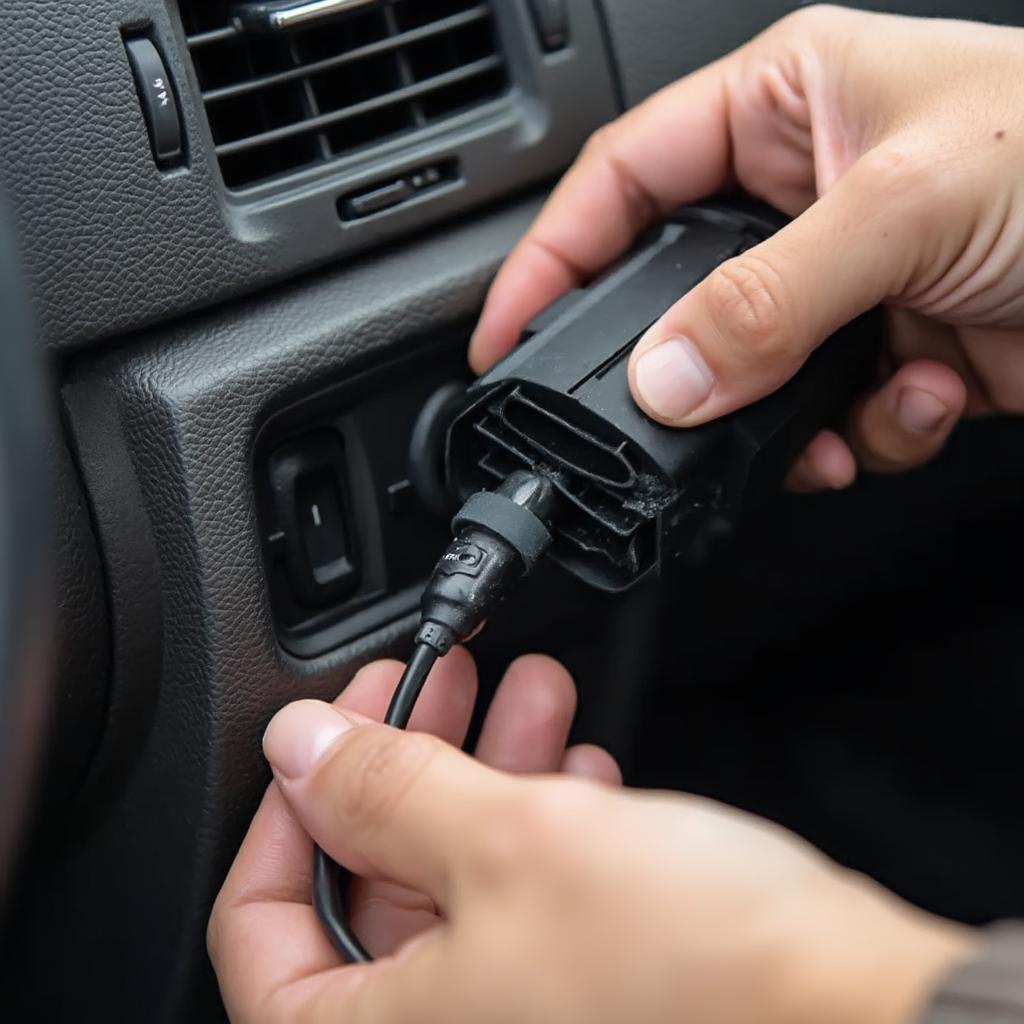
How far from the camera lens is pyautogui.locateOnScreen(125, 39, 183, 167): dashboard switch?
0.69m

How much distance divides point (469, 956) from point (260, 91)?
52 cm

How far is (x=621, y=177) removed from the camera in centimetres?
88

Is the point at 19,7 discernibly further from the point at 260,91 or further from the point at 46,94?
the point at 260,91

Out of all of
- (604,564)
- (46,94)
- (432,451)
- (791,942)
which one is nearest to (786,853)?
(791,942)

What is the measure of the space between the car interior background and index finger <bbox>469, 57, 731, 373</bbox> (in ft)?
0.08

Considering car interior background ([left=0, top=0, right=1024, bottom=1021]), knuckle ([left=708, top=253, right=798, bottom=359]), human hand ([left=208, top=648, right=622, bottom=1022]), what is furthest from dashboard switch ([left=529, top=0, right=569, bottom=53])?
human hand ([left=208, top=648, right=622, bottom=1022])

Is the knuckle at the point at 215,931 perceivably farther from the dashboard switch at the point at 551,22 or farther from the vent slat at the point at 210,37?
the dashboard switch at the point at 551,22

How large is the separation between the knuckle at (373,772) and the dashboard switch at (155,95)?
351 millimetres

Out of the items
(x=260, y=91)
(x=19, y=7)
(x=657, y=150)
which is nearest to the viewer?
(x=19, y=7)

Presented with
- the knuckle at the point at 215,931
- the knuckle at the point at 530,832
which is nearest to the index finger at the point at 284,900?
the knuckle at the point at 215,931

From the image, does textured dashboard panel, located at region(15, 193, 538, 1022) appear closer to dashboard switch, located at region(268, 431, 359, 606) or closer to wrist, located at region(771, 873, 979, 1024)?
dashboard switch, located at region(268, 431, 359, 606)

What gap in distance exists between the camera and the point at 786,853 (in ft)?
1.55

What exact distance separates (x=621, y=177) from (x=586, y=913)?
22.3 inches

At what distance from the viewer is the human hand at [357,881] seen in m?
0.62
